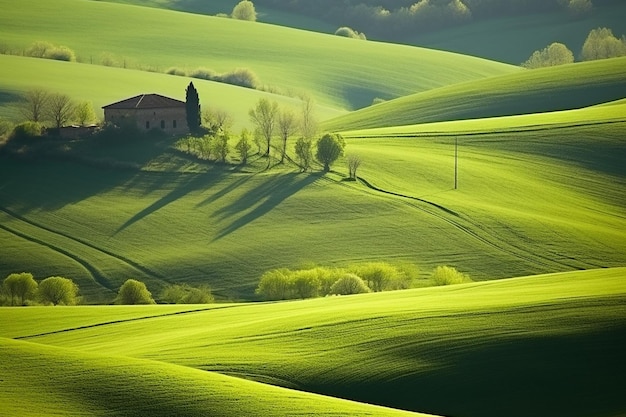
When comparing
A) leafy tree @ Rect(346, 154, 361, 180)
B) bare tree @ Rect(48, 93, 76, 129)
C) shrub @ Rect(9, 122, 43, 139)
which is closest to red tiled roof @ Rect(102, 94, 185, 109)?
bare tree @ Rect(48, 93, 76, 129)

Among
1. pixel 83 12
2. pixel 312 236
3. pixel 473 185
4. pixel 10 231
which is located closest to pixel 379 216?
pixel 312 236

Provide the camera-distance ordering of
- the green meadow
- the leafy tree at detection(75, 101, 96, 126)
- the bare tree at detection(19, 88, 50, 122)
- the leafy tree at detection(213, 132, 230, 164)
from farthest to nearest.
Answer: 1. the bare tree at detection(19, 88, 50, 122)
2. the leafy tree at detection(75, 101, 96, 126)
3. the leafy tree at detection(213, 132, 230, 164)
4. the green meadow

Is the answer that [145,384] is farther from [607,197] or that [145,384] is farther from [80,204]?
[607,197]

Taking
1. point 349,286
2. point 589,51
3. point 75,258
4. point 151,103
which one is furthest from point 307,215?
point 589,51

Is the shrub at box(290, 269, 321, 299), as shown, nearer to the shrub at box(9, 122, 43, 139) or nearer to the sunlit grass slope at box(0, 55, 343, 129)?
the shrub at box(9, 122, 43, 139)

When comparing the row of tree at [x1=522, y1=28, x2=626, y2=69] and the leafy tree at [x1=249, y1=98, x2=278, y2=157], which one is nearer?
the leafy tree at [x1=249, y1=98, x2=278, y2=157]

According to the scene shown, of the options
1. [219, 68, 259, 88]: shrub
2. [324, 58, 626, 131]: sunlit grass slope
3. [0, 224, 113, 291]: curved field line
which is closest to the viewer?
[0, 224, 113, 291]: curved field line

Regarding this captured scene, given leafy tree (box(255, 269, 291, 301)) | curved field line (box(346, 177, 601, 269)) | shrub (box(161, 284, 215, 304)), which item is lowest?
shrub (box(161, 284, 215, 304))

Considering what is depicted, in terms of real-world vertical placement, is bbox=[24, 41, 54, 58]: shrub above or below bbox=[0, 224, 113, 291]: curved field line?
above
